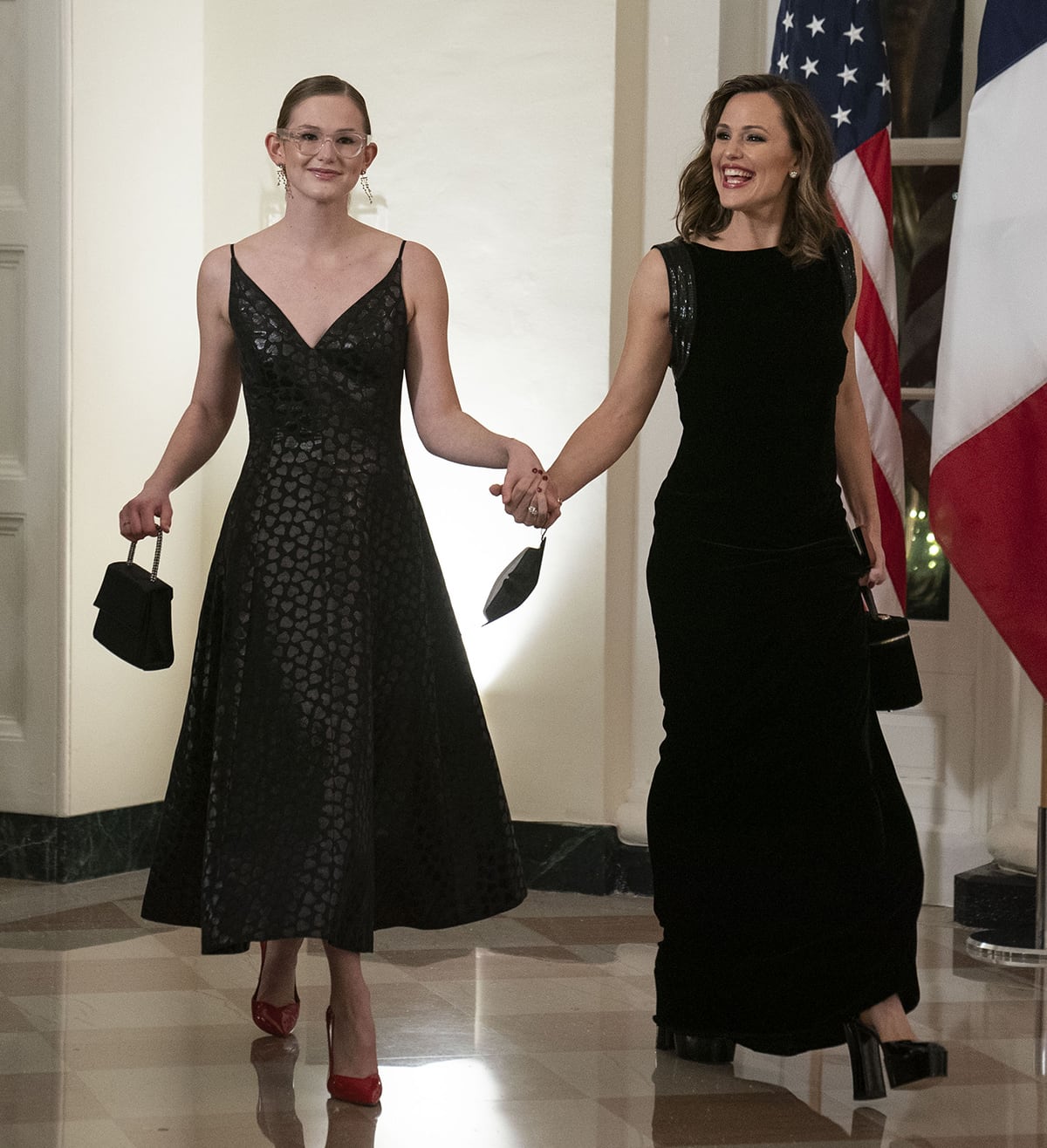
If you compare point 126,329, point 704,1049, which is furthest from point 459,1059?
point 126,329

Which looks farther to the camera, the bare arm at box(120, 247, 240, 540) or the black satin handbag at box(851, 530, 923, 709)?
the black satin handbag at box(851, 530, 923, 709)

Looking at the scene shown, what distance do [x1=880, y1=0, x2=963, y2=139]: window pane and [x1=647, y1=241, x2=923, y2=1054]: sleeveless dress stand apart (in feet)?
6.89

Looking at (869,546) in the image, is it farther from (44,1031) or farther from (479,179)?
(479,179)

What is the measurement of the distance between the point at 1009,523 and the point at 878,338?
0.72 m

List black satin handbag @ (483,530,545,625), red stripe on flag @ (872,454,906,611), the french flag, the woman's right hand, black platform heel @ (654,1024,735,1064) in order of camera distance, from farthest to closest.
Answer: red stripe on flag @ (872,454,906,611) < the french flag < black platform heel @ (654,1024,735,1064) < the woman's right hand < black satin handbag @ (483,530,545,625)

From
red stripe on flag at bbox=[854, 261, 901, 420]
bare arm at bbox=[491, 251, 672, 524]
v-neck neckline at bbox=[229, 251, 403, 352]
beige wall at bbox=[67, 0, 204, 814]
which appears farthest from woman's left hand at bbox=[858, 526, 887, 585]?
beige wall at bbox=[67, 0, 204, 814]

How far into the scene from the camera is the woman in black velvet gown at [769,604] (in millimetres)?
3127

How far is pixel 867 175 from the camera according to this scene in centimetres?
461

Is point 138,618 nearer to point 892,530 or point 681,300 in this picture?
point 681,300

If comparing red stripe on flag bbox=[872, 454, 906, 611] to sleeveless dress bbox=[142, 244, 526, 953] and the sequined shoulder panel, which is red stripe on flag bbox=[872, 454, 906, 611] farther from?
sleeveless dress bbox=[142, 244, 526, 953]

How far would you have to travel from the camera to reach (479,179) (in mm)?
5086

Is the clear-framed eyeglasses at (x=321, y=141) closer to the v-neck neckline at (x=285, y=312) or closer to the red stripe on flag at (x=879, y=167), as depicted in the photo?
the v-neck neckline at (x=285, y=312)

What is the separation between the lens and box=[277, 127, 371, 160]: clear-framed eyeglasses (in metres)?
2.98

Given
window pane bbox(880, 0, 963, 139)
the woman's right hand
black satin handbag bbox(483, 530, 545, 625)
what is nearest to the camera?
black satin handbag bbox(483, 530, 545, 625)
